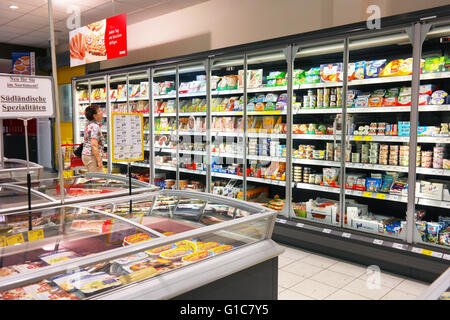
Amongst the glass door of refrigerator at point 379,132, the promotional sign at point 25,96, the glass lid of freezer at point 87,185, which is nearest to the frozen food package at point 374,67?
the glass door of refrigerator at point 379,132

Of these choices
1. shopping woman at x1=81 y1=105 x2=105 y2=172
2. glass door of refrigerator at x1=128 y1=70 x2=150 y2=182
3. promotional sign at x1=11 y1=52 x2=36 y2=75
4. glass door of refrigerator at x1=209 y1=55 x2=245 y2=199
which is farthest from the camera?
promotional sign at x1=11 y1=52 x2=36 y2=75

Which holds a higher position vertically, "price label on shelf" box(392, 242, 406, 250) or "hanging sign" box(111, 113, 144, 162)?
"hanging sign" box(111, 113, 144, 162)

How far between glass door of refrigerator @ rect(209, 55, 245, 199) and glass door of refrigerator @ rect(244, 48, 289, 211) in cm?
16

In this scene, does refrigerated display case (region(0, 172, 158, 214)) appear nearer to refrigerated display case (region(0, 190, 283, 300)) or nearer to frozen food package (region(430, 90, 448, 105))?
refrigerated display case (region(0, 190, 283, 300))

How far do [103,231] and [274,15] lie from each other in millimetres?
4028

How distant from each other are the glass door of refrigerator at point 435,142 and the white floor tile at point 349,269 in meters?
0.60

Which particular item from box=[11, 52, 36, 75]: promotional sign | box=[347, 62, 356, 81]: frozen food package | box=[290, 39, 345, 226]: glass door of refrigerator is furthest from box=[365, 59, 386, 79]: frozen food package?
box=[11, 52, 36, 75]: promotional sign

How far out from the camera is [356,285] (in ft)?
11.0

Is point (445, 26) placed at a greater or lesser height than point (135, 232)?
greater

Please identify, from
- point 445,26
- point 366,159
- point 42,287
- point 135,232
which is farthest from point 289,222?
point 42,287

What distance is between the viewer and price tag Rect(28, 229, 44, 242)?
6.33 ft

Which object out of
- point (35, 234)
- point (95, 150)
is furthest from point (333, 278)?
point (95, 150)

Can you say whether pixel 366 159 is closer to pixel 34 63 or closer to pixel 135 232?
pixel 135 232

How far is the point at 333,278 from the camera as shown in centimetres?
350
